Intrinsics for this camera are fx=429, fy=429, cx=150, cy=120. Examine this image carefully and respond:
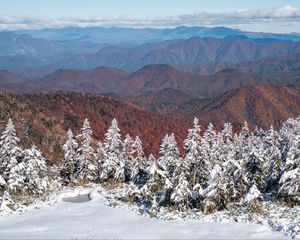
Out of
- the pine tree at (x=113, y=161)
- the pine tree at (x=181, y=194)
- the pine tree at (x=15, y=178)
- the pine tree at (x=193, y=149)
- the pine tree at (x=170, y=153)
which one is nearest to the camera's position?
the pine tree at (x=181, y=194)

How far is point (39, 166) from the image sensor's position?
210ft

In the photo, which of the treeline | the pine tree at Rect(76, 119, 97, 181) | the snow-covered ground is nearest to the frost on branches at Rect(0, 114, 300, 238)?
the treeline

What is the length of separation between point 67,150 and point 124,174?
12.3m

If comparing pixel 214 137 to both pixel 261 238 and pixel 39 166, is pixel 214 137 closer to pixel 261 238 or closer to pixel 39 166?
pixel 39 166

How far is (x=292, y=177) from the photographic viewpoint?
137ft

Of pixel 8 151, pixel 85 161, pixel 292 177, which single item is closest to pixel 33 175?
pixel 8 151

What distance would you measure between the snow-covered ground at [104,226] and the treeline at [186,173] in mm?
3967

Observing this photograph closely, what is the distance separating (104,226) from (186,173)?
12048 mm

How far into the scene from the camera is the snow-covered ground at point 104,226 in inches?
1412

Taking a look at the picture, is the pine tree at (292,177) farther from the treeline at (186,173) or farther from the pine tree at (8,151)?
the pine tree at (8,151)

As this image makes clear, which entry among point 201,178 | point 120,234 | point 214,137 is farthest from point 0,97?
point 120,234

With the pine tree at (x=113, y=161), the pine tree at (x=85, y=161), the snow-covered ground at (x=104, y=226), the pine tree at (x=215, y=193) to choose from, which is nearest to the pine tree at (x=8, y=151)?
the snow-covered ground at (x=104, y=226)

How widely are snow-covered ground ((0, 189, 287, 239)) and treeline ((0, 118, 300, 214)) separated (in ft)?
13.0

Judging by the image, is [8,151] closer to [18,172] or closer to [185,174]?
[18,172]
